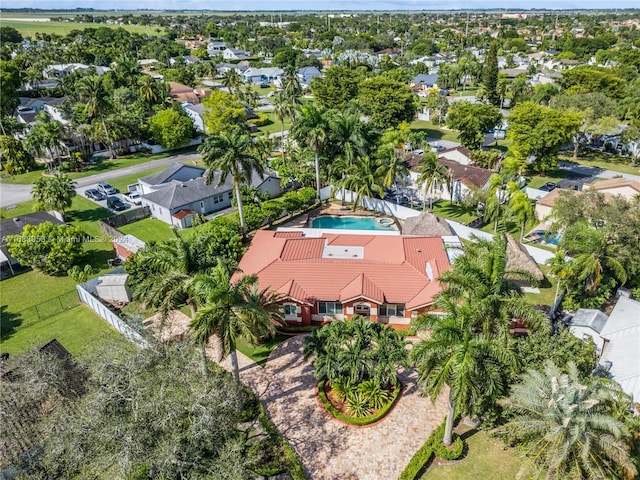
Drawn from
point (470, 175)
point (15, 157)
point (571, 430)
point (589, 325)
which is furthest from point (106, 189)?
point (571, 430)

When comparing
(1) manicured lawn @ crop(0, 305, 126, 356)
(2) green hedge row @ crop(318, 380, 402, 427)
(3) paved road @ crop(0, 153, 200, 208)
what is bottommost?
(1) manicured lawn @ crop(0, 305, 126, 356)

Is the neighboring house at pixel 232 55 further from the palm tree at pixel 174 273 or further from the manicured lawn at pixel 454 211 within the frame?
the palm tree at pixel 174 273

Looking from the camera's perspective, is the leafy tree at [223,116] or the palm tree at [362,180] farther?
the leafy tree at [223,116]

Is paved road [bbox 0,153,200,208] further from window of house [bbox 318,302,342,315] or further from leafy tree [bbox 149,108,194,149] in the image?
window of house [bbox 318,302,342,315]

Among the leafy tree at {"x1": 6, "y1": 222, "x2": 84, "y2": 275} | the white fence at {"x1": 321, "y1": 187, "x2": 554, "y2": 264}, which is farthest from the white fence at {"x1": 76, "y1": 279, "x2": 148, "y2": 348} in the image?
the white fence at {"x1": 321, "y1": 187, "x2": 554, "y2": 264}

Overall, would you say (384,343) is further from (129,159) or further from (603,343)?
(129,159)

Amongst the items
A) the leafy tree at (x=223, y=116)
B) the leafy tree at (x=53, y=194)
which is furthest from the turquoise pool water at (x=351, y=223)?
the leafy tree at (x=223, y=116)

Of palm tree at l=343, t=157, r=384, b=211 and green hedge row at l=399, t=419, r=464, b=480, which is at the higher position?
palm tree at l=343, t=157, r=384, b=211

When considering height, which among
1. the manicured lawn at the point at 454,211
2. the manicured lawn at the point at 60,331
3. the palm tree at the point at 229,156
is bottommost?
the manicured lawn at the point at 454,211
